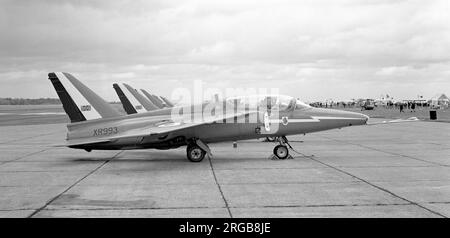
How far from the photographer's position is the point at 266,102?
49.2 ft

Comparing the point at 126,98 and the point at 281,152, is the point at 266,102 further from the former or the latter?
the point at 126,98

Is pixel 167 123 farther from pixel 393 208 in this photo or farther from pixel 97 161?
pixel 393 208

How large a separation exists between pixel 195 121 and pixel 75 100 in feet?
13.7

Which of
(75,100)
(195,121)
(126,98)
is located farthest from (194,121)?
(126,98)

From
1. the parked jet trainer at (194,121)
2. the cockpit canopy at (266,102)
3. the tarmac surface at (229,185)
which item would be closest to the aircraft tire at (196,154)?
the parked jet trainer at (194,121)

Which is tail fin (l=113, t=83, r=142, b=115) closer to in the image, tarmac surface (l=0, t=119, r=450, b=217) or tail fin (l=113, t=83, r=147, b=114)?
tail fin (l=113, t=83, r=147, b=114)

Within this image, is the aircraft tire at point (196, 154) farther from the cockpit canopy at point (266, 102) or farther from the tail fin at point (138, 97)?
the tail fin at point (138, 97)

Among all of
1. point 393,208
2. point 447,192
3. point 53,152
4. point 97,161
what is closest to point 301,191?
point 393,208

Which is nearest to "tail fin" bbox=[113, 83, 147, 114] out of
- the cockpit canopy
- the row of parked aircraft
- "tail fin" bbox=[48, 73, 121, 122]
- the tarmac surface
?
the tarmac surface

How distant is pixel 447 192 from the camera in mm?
9023

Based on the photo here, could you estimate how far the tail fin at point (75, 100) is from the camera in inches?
585

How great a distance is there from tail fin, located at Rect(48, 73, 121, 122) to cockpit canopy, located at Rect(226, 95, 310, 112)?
449cm

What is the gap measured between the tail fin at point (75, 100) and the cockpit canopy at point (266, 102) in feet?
14.7

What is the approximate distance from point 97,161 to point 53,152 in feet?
13.3
